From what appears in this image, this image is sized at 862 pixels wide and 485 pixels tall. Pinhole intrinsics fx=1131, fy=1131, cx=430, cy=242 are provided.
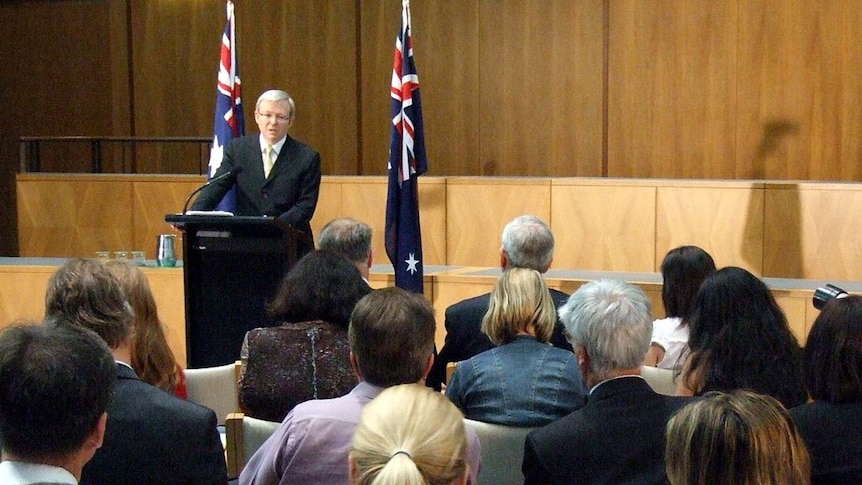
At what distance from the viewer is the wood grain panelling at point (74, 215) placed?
371 inches

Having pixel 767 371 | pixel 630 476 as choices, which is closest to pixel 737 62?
pixel 767 371

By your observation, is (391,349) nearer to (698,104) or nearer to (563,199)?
(563,199)

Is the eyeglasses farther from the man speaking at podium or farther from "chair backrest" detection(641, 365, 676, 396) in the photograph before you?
"chair backrest" detection(641, 365, 676, 396)

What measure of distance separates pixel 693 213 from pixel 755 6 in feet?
6.73

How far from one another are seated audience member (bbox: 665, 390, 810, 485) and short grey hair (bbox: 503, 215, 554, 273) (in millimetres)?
2688

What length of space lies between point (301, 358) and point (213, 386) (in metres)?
0.51

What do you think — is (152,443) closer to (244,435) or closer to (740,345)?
(244,435)

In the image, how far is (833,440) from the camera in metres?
2.44

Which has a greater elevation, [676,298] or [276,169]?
[276,169]

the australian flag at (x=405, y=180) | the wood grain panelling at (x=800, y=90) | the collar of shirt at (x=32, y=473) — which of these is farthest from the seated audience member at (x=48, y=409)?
the wood grain panelling at (x=800, y=90)

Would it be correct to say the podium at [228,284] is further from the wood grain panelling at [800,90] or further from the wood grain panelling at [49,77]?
the wood grain panelling at [49,77]

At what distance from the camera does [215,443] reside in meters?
2.41

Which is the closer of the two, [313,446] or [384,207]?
[313,446]

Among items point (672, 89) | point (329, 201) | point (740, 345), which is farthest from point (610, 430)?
point (672, 89)
